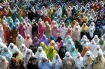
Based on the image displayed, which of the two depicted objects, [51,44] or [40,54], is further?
[51,44]

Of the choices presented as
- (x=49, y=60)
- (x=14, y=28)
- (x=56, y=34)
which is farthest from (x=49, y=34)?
(x=49, y=60)

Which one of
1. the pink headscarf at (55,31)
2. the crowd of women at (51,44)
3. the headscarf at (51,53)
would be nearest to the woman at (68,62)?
the crowd of women at (51,44)

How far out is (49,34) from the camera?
1296cm

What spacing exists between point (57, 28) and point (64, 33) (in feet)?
1.26

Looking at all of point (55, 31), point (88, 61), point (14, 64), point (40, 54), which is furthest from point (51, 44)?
point (55, 31)

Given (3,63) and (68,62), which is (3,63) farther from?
(68,62)

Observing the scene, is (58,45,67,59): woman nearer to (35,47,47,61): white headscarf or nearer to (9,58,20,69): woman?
(35,47,47,61): white headscarf

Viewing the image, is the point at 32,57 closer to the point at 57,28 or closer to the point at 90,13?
the point at 57,28

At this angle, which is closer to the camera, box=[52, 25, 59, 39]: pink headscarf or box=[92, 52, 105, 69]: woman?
box=[92, 52, 105, 69]: woman

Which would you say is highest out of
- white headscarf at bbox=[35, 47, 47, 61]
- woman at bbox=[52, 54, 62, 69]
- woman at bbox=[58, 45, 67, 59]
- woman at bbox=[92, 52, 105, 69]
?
woman at bbox=[58, 45, 67, 59]

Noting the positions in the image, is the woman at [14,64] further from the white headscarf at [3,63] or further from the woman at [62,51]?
the woman at [62,51]

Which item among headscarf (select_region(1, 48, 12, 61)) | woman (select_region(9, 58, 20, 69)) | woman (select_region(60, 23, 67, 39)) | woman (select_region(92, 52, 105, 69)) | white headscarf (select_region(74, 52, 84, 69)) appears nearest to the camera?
woman (select_region(9, 58, 20, 69))

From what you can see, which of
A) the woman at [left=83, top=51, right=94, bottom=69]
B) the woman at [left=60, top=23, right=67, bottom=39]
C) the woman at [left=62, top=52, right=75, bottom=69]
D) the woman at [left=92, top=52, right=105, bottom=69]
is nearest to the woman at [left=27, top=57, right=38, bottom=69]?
the woman at [left=62, top=52, right=75, bottom=69]

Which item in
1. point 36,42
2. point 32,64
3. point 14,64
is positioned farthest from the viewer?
point 36,42
